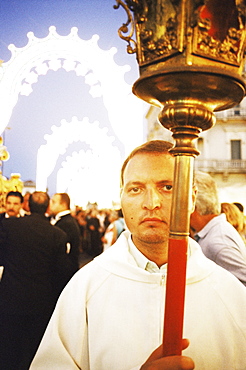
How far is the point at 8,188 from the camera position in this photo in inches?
241

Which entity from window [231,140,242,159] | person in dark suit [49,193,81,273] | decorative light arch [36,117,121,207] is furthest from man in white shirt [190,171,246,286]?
window [231,140,242,159]

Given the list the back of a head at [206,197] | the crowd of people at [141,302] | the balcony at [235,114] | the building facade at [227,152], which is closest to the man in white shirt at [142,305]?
the crowd of people at [141,302]

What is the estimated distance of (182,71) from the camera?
96 centimetres

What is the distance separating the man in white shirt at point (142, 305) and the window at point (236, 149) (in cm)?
2784

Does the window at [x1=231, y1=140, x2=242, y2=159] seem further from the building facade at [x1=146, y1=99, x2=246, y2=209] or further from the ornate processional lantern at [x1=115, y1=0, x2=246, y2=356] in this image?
the ornate processional lantern at [x1=115, y1=0, x2=246, y2=356]

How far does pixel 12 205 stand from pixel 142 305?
4.18 meters

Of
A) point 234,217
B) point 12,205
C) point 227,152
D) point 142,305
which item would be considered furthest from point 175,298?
point 227,152

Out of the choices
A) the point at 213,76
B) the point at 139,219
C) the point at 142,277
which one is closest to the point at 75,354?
the point at 142,277

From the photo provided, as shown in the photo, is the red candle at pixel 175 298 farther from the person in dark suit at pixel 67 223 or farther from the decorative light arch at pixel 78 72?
the person in dark suit at pixel 67 223

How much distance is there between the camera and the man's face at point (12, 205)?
17.0ft

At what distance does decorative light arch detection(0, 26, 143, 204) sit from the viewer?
5.19m

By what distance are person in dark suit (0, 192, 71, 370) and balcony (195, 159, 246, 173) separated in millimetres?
23835

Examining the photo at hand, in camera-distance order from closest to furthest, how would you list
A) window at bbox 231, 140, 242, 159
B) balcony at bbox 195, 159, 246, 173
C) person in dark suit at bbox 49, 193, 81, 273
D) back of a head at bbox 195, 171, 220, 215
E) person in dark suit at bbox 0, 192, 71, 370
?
back of a head at bbox 195, 171, 220, 215
person in dark suit at bbox 0, 192, 71, 370
person in dark suit at bbox 49, 193, 81, 273
balcony at bbox 195, 159, 246, 173
window at bbox 231, 140, 242, 159

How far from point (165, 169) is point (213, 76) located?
522 mm
